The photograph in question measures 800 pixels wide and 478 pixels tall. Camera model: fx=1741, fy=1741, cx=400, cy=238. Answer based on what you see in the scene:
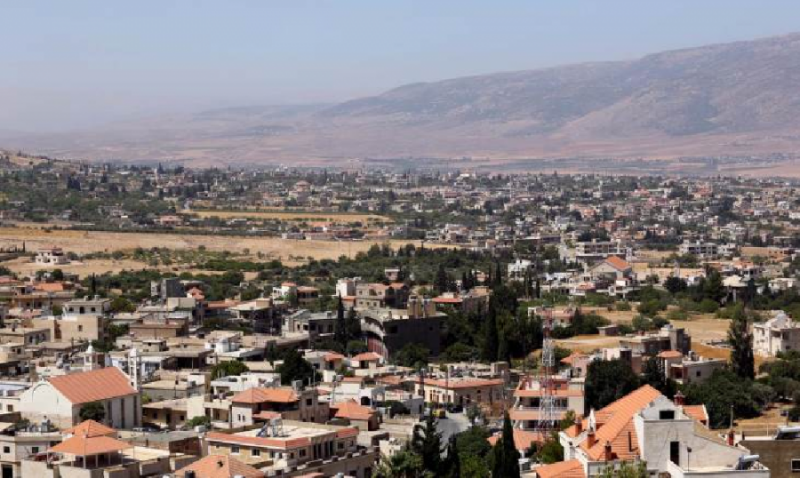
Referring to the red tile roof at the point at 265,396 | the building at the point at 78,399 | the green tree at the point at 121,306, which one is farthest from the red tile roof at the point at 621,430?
the green tree at the point at 121,306

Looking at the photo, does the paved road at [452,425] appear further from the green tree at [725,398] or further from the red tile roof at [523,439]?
the green tree at [725,398]

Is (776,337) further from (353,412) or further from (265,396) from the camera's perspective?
(265,396)

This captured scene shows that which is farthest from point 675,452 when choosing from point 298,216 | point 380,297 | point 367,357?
point 298,216

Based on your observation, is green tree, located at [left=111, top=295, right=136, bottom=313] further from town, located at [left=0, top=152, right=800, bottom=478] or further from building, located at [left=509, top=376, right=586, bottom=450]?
building, located at [left=509, top=376, right=586, bottom=450]

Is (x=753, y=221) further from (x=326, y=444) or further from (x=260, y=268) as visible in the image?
(x=326, y=444)

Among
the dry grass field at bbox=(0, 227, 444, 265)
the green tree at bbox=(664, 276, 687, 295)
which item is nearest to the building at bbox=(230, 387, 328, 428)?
the green tree at bbox=(664, 276, 687, 295)

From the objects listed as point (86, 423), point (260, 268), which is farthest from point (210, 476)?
point (260, 268)
